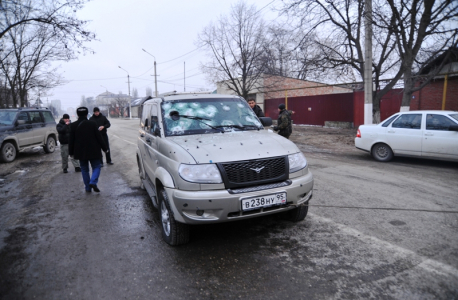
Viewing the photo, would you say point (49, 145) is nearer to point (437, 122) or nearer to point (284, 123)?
point (284, 123)

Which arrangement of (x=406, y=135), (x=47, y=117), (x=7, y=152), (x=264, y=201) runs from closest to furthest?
1. (x=264, y=201)
2. (x=406, y=135)
3. (x=7, y=152)
4. (x=47, y=117)

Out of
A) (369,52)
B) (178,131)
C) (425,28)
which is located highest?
(425,28)

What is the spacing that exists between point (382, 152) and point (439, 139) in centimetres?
151

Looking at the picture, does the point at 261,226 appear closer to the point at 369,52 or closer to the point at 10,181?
the point at 10,181

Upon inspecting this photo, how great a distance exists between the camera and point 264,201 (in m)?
3.31

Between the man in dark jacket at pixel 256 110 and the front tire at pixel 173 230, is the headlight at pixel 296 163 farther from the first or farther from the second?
the man in dark jacket at pixel 256 110

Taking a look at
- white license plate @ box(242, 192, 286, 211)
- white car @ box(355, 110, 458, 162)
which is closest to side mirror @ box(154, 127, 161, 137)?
white license plate @ box(242, 192, 286, 211)

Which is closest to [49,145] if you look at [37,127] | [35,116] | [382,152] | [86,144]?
[37,127]

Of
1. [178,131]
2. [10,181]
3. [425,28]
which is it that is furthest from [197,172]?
[425,28]

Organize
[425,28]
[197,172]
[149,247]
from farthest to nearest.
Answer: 1. [425,28]
2. [149,247]
3. [197,172]

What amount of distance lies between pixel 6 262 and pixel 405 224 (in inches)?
194

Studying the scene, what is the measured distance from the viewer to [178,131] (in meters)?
4.18

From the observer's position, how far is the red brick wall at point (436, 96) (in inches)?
535

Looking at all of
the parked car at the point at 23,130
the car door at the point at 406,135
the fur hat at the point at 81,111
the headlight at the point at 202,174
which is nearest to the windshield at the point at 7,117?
the parked car at the point at 23,130
